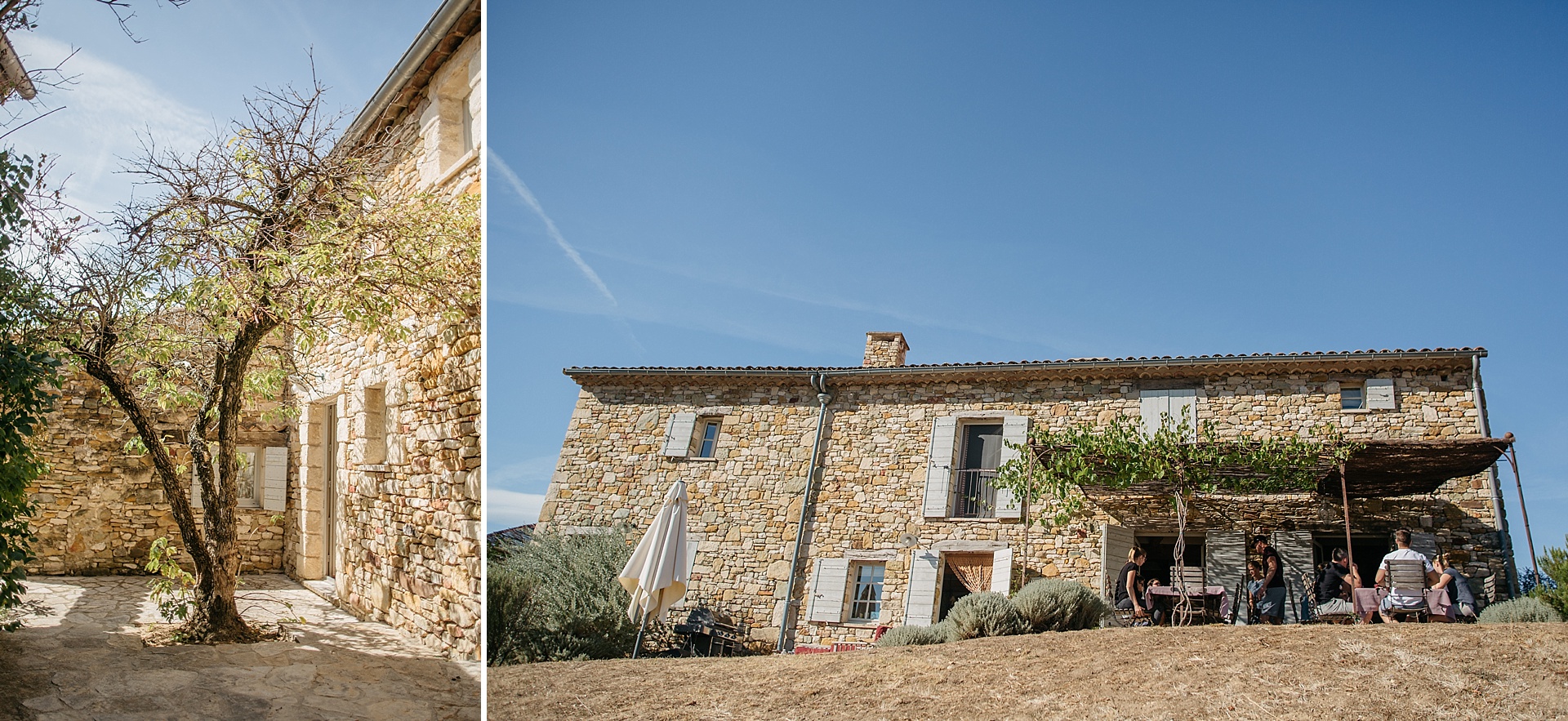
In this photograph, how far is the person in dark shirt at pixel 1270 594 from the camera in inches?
208

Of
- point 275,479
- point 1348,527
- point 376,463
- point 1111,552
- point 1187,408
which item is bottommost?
point 1111,552

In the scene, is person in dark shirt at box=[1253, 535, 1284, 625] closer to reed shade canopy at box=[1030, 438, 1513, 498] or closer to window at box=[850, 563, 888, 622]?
reed shade canopy at box=[1030, 438, 1513, 498]

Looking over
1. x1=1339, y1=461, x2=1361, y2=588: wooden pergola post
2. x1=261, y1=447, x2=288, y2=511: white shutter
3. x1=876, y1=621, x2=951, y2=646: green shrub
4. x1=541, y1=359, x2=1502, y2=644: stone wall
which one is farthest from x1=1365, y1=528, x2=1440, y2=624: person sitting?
x1=261, y1=447, x2=288, y2=511: white shutter

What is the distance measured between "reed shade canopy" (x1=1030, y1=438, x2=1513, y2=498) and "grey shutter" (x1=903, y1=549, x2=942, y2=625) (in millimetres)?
1179

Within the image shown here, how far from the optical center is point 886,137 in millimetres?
6676

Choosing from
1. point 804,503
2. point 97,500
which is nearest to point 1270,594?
point 804,503

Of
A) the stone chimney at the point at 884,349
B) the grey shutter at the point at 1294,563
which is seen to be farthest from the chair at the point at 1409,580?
the stone chimney at the point at 884,349

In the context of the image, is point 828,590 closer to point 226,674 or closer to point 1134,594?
point 1134,594

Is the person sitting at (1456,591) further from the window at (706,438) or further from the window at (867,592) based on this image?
the window at (706,438)

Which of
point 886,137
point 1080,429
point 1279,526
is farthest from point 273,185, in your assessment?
point 1279,526

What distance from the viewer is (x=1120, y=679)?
12.7 ft

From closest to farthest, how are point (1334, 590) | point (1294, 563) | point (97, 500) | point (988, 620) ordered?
1. point (988, 620)
2. point (1334, 590)
3. point (1294, 563)
4. point (97, 500)

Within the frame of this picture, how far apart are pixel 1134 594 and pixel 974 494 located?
1649mm

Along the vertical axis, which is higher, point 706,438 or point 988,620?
point 706,438
